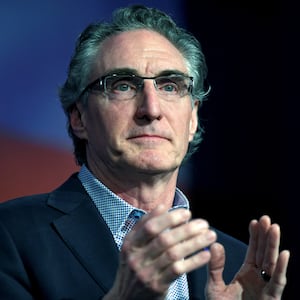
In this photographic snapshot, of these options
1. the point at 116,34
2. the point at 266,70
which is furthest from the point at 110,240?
the point at 266,70

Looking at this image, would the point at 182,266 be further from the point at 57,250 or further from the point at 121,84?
the point at 121,84

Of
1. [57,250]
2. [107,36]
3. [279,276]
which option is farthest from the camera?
[107,36]

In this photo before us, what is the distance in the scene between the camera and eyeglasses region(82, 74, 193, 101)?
7.49 ft

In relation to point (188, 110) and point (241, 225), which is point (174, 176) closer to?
point (188, 110)

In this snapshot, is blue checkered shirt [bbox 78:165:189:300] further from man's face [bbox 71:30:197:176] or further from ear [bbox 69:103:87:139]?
ear [bbox 69:103:87:139]

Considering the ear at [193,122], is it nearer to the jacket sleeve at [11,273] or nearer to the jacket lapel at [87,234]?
the jacket lapel at [87,234]

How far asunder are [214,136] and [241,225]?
0.38 m

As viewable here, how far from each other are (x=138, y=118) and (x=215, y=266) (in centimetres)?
53

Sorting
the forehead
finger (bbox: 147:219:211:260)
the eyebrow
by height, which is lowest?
finger (bbox: 147:219:211:260)

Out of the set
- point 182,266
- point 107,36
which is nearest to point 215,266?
point 182,266

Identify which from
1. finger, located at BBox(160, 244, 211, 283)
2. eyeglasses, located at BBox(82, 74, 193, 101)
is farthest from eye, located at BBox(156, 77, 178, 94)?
finger, located at BBox(160, 244, 211, 283)

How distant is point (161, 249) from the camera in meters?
1.63

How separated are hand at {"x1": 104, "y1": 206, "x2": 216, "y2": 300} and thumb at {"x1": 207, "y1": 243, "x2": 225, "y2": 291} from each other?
299mm

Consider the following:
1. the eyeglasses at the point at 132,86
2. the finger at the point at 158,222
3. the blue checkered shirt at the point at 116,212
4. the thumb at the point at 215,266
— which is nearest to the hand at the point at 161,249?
the finger at the point at 158,222
